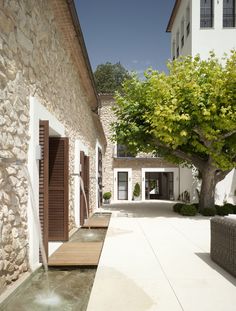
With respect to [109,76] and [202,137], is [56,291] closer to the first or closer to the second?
[202,137]

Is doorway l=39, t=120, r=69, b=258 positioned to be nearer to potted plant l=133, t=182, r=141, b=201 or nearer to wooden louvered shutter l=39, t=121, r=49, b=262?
wooden louvered shutter l=39, t=121, r=49, b=262

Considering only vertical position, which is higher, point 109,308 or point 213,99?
point 213,99

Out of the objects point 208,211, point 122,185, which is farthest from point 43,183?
point 122,185

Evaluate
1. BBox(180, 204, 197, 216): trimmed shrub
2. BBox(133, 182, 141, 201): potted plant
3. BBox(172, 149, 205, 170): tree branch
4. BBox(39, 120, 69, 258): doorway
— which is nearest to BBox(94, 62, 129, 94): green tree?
BBox(133, 182, 141, 201): potted plant

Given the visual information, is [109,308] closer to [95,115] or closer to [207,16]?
[95,115]

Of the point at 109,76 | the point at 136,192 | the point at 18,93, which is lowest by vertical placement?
the point at 136,192

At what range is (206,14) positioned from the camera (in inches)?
710

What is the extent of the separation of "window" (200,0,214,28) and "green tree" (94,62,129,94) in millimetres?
18094

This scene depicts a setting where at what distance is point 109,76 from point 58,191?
3205cm

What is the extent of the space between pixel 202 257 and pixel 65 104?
448 cm

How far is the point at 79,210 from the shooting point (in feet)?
29.2

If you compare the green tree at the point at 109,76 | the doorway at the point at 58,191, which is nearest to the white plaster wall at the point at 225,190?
the doorway at the point at 58,191

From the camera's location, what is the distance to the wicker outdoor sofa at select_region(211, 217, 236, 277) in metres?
4.25

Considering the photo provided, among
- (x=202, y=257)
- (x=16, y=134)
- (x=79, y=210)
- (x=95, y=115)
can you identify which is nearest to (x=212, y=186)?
(x=95, y=115)
